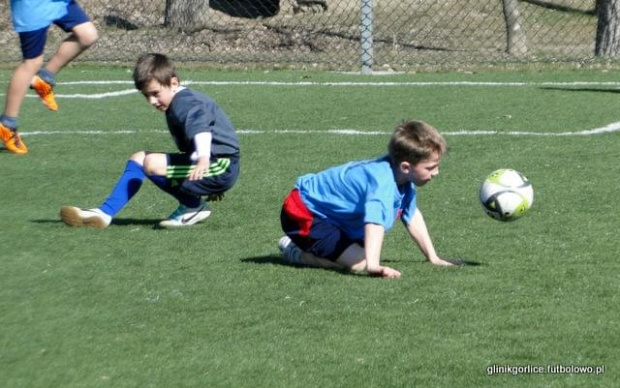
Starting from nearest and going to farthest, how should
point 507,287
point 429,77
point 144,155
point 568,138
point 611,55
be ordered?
point 507,287 < point 144,155 < point 568,138 < point 429,77 < point 611,55

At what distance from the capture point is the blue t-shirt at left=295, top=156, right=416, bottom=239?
222 inches

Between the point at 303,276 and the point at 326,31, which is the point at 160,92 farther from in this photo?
the point at 326,31

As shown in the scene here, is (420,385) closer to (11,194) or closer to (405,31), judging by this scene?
(11,194)

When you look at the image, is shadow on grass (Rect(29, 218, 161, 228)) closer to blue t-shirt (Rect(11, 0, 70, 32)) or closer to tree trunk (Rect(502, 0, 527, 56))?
blue t-shirt (Rect(11, 0, 70, 32))

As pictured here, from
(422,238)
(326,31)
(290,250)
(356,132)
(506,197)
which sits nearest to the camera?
(422,238)

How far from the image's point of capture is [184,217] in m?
6.93

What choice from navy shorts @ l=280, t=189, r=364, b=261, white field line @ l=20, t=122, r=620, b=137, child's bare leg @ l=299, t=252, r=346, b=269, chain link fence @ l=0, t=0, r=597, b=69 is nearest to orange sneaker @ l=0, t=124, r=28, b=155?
white field line @ l=20, t=122, r=620, b=137

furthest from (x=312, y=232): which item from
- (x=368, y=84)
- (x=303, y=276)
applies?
(x=368, y=84)

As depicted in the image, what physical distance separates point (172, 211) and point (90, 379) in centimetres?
320

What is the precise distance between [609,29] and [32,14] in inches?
306

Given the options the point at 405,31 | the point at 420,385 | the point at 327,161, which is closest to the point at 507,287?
the point at 420,385

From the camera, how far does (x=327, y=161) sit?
862 centimetres

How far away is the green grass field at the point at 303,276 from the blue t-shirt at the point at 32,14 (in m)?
0.89

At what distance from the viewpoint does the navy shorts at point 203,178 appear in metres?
6.89
